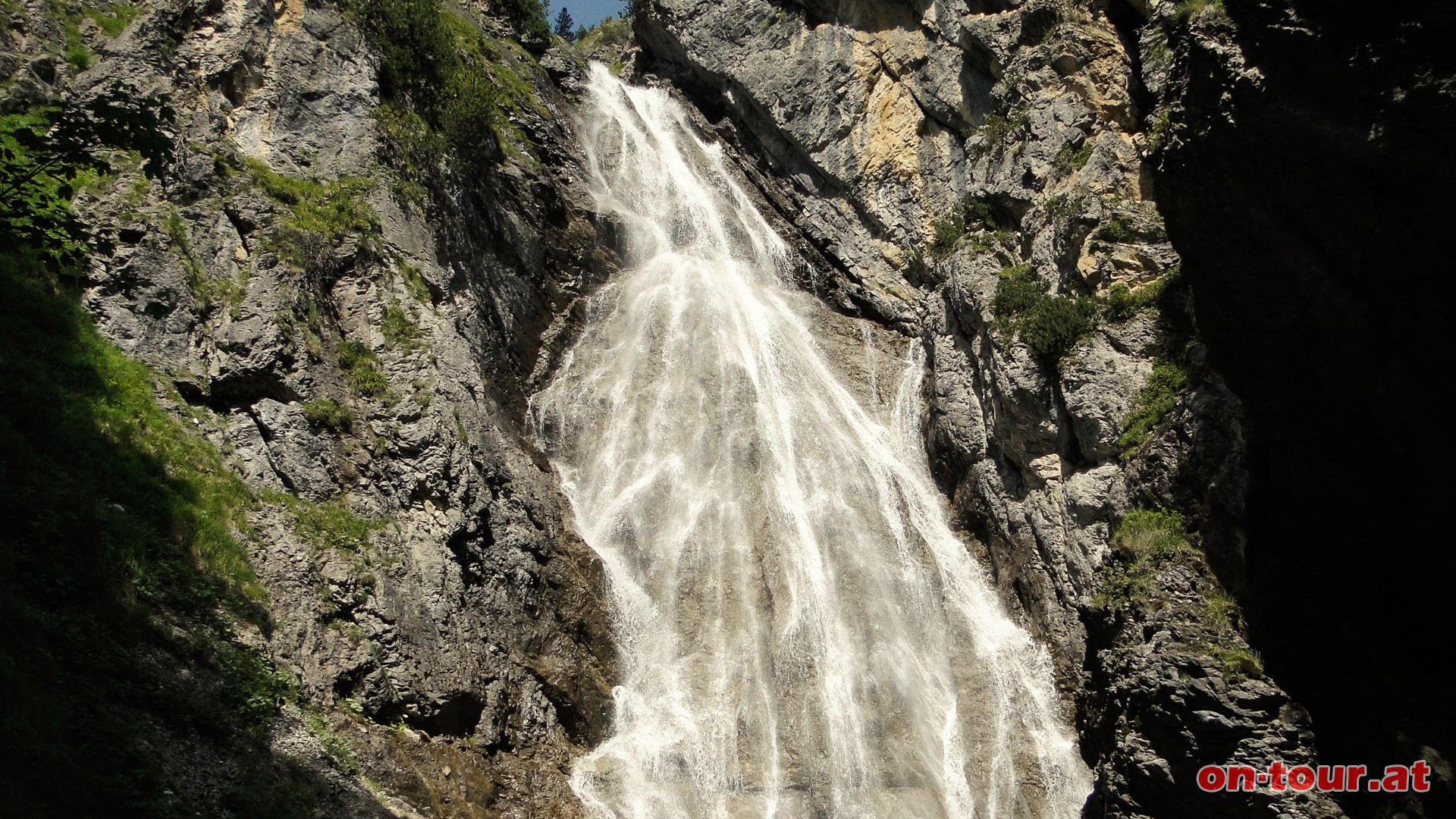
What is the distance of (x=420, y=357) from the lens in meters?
17.9

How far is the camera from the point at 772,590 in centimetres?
1964

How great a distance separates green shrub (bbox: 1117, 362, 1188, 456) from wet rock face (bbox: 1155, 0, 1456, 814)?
329 centimetres

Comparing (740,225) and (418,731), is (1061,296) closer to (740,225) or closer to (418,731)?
(740,225)

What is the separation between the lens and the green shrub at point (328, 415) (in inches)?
607

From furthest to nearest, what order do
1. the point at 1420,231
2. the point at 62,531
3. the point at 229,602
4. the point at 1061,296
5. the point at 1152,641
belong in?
the point at 1061,296 < the point at 1152,641 < the point at 229,602 < the point at 1420,231 < the point at 62,531

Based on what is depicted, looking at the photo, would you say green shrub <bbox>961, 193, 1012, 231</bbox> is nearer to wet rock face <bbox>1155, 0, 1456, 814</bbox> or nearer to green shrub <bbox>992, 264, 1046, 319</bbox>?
green shrub <bbox>992, 264, 1046, 319</bbox>

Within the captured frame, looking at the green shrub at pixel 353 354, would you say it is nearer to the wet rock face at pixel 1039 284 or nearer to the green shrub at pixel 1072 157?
the wet rock face at pixel 1039 284

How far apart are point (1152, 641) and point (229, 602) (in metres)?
13.7

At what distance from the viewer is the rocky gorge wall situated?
41.2 feet

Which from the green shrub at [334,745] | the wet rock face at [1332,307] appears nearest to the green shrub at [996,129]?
the wet rock face at [1332,307]

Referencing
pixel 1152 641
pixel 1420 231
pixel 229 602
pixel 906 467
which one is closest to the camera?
pixel 1420 231

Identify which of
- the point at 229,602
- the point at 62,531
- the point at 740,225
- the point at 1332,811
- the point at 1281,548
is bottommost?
the point at 1332,811

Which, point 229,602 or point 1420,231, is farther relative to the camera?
point 229,602

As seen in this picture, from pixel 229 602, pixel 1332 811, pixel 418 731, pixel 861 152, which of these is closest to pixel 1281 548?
pixel 1332 811
